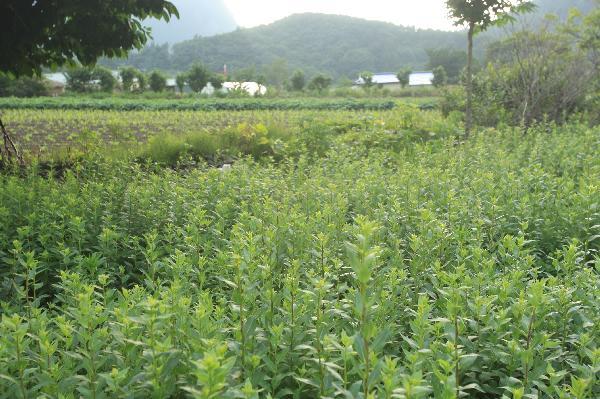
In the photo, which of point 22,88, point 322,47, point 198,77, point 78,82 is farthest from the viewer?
point 322,47

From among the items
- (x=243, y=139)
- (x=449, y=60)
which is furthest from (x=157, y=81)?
(x=449, y=60)

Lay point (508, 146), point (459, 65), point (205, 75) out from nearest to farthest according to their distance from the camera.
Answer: point (508, 146)
point (205, 75)
point (459, 65)

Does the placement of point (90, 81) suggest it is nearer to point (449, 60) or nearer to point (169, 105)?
point (169, 105)

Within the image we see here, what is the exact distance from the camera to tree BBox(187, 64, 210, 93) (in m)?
53.7

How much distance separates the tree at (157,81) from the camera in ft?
166

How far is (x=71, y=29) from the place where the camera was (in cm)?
684

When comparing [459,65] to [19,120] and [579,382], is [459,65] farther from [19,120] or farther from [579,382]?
[579,382]

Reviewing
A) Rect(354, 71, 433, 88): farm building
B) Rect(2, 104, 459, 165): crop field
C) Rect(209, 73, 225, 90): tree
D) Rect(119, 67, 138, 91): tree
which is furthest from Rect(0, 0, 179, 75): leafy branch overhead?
Rect(354, 71, 433, 88): farm building

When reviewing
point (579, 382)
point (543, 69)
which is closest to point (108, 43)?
point (579, 382)

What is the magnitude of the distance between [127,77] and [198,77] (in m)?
6.98

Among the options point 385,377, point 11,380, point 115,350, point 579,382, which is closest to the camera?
point 385,377

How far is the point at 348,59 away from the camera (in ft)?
338

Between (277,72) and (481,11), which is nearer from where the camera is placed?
(481,11)

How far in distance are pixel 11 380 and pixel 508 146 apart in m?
8.86
